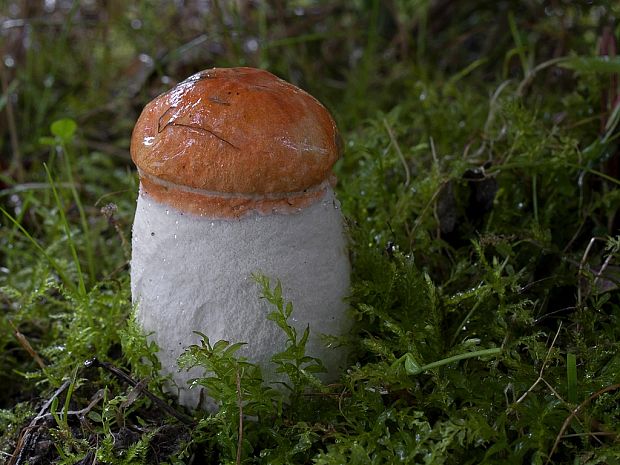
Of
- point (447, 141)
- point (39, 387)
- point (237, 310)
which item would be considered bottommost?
point (39, 387)

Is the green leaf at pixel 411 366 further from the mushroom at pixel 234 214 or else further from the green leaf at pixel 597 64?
the green leaf at pixel 597 64

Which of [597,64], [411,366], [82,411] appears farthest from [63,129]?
[597,64]

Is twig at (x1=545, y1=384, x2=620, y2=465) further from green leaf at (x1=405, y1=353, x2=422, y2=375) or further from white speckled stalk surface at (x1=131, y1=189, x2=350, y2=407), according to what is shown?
white speckled stalk surface at (x1=131, y1=189, x2=350, y2=407)

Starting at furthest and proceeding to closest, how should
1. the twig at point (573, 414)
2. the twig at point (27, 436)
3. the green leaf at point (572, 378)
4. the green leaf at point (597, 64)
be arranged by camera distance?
the green leaf at point (597, 64), the twig at point (27, 436), the green leaf at point (572, 378), the twig at point (573, 414)

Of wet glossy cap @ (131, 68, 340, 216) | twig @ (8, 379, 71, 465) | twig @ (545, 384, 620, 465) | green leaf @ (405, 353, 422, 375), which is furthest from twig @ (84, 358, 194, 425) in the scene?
twig @ (545, 384, 620, 465)

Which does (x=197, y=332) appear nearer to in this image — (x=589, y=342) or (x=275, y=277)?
(x=275, y=277)

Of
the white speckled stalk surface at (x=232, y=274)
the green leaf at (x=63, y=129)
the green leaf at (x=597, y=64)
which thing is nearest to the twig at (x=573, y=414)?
the white speckled stalk surface at (x=232, y=274)

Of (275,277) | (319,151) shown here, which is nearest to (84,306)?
(275,277)

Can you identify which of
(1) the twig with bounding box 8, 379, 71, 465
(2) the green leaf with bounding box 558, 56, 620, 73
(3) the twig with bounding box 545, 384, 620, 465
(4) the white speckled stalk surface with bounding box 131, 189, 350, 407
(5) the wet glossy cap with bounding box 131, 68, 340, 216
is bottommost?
(1) the twig with bounding box 8, 379, 71, 465
